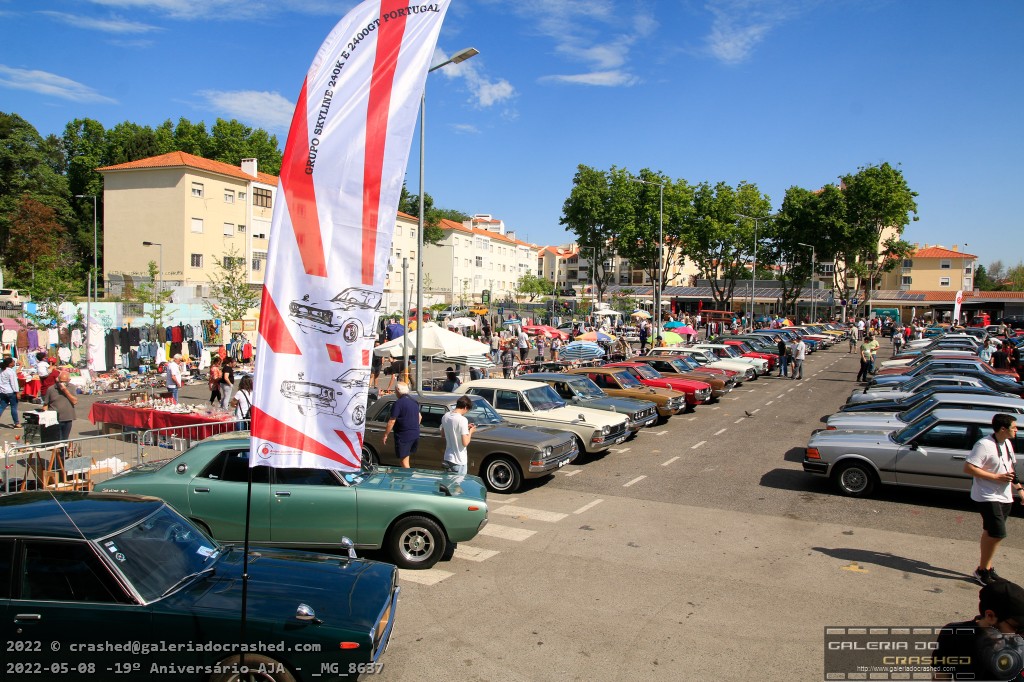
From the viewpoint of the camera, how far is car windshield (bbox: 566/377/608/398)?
614 inches

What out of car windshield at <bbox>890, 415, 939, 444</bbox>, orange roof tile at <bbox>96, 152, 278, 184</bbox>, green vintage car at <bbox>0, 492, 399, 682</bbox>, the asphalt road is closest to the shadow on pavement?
the asphalt road

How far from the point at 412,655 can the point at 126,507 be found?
2410 millimetres

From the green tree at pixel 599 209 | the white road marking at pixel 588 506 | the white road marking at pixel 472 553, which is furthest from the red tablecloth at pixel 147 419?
the green tree at pixel 599 209

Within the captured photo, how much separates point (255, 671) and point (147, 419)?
438 inches

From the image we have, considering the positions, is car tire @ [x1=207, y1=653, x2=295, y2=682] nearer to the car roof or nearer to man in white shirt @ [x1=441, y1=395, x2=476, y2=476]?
the car roof

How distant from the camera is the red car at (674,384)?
19.1 meters

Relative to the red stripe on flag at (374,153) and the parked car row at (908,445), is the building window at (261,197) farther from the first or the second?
the red stripe on flag at (374,153)

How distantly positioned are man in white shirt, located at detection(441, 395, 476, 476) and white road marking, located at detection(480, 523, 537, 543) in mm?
845

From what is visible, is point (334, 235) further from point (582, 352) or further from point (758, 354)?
point (758, 354)

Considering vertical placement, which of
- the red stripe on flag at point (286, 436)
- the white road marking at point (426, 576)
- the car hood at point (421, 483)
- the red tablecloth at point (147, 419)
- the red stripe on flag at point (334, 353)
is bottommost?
the white road marking at point (426, 576)

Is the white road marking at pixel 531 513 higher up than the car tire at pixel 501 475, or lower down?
lower down

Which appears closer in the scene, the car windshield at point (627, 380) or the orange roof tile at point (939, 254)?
the car windshield at point (627, 380)

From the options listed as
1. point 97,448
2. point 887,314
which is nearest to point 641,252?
point 887,314

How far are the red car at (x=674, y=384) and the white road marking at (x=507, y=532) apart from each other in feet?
34.5
